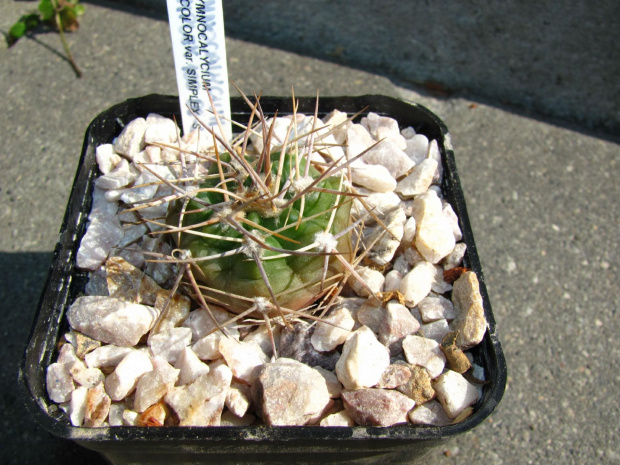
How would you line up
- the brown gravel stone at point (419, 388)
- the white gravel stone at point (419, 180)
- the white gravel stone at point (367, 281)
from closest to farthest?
the brown gravel stone at point (419, 388) < the white gravel stone at point (367, 281) < the white gravel stone at point (419, 180)

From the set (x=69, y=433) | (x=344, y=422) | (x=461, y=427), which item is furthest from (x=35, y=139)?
(x=461, y=427)

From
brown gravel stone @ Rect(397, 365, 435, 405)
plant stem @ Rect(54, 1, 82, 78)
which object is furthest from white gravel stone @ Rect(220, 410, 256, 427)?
plant stem @ Rect(54, 1, 82, 78)

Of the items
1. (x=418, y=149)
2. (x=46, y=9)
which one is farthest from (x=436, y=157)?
(x=46, y=9)

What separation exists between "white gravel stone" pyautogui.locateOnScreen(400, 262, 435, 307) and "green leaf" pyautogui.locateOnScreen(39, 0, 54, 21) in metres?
1.53

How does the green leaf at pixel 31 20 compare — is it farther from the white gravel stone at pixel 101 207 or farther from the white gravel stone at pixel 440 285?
the white gravel stone at pixel 440 285

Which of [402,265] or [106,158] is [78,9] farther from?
[402,265]

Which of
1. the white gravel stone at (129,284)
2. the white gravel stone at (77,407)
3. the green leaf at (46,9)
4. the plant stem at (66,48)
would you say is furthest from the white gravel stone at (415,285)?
the green leaf at (46,9)

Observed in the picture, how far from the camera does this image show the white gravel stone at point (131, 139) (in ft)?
3.65

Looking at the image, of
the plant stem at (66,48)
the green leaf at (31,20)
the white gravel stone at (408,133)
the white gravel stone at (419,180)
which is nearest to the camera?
the white gravel stone at (419,180)

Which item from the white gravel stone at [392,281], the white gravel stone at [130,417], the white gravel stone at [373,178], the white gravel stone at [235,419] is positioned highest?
the white gravel stone at [373,178]

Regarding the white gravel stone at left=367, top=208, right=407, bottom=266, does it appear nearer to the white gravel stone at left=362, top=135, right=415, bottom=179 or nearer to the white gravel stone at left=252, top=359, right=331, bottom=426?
the white gravel stone at left=362, top=135, right=415, bottom=179

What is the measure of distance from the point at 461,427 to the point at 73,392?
533mm

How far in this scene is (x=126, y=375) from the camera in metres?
0.85

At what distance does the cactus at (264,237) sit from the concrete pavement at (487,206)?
582 mm
